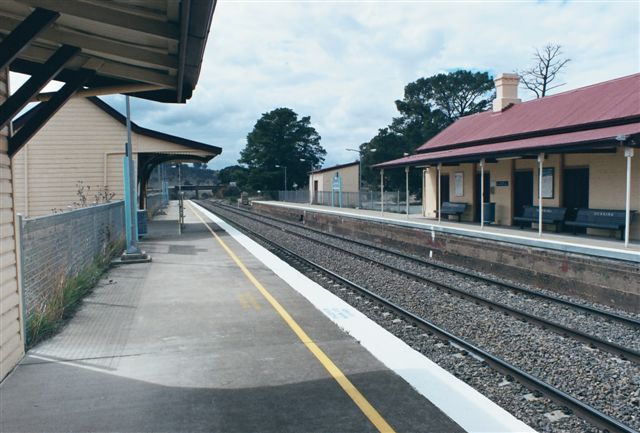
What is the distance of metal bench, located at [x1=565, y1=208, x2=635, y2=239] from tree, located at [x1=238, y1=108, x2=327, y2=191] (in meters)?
62.4

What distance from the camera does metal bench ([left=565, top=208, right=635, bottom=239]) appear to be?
1427 cm

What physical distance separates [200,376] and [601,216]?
44.1 feet

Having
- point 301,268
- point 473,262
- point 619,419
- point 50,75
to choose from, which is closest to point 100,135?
point 301,268

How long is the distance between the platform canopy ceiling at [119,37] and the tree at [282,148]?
2750 inches

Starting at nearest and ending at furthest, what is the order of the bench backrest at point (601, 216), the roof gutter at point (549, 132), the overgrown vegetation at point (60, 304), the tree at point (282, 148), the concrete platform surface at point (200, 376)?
the concrete platform surface at point (200, 376)
the overgrown vegetation at point (60, 304)
the bench backrest at point (601, 216)
the roof gutter at point (549, 132)
the tree at point (282, 148)

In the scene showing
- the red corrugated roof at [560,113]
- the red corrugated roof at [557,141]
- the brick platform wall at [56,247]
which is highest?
the red corrugated roof at [560,113]

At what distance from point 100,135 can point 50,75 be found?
57.4 feet

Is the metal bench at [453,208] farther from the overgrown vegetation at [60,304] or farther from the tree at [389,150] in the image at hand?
the tree at [389,150]

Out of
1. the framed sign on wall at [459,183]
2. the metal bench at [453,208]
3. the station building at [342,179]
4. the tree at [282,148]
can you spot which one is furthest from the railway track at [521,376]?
the tree at [282,148]

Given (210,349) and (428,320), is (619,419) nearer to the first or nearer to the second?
(428,320)

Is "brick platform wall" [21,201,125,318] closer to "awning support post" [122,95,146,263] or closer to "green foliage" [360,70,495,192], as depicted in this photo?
"awning support post" [122,95,146,263]

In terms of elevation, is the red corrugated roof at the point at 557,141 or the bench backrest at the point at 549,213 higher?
the red corrugated roof at the point at 557,141

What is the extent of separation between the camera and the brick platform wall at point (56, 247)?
6.79 metres

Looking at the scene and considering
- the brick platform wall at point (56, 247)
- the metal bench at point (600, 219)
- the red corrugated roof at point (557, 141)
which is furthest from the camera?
the metal bench at point (600, 219)
